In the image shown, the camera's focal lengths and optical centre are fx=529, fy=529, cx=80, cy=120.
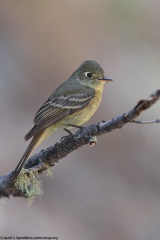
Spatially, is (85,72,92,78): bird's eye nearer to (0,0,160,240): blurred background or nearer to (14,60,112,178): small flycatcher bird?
(14,60,112,178): small flycatcher bird

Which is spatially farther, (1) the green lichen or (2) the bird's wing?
(2) the bird's wing

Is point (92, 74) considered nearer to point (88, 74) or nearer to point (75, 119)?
point (88, 74)

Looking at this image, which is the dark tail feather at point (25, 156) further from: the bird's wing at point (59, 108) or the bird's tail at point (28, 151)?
the bird's wing at point (59, 108)

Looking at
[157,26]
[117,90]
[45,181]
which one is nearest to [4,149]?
[45,181]

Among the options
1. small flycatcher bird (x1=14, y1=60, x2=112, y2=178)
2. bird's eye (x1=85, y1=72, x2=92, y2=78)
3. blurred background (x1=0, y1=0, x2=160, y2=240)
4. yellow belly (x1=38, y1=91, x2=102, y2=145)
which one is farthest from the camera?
blurred background (x1=0, y1=0, x2=160, y2=240)

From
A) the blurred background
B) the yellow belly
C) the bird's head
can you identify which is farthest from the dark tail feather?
the blurred background

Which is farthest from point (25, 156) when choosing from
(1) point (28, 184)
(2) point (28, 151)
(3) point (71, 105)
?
(3) point (71, 105)

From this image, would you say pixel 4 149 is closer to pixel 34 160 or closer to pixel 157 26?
pixel 34 160
